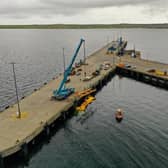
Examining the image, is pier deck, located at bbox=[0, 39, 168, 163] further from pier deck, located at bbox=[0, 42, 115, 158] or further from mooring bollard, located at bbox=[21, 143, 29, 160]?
mooring bollard, located at bbox=[21, 143, 29, 160]

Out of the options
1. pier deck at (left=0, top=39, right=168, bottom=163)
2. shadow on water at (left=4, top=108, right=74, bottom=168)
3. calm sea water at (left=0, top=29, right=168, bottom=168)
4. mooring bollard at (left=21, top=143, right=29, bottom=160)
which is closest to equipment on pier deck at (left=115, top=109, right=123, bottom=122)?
calm sea water at (left=0, top=29, right=168, bottom=168)

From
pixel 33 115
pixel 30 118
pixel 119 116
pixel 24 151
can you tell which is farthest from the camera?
pixel 119 116

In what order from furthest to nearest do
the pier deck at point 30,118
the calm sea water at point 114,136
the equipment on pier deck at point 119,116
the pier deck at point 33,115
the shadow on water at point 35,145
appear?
the equipment on pier deck at point 119,116
the pier deck at point 33,115
the pier deck at point 30,118
the shadow on water at point 35,145
the calm sea water at point 114,136

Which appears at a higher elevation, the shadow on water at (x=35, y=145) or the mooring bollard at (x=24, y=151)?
the mooring bollard at (x=24, y=151)

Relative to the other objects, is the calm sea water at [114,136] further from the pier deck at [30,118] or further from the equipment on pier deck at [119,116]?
the pier deck at [30,118]

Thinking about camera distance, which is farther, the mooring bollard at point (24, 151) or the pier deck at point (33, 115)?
the mooring bollard at point (24, 151)

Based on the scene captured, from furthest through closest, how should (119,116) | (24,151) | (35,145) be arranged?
(119,116)
(35,145)
(24,151)

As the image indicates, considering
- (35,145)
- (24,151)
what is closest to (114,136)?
(35,145)

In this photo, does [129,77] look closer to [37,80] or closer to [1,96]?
[37,80]

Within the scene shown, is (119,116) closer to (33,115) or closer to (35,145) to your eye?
(33,115)

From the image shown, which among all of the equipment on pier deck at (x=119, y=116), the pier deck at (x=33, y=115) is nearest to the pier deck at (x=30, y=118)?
the pier deck at (x=33, y=115)

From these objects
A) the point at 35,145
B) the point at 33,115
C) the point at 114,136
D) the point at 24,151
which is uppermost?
the point at 33,115
